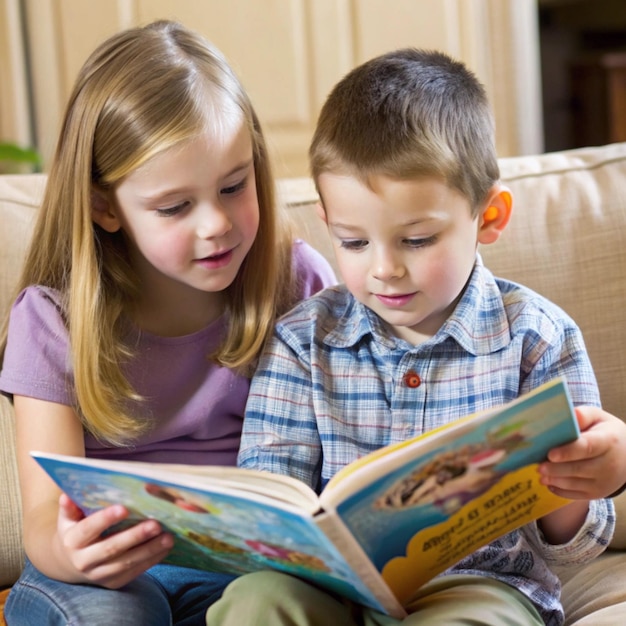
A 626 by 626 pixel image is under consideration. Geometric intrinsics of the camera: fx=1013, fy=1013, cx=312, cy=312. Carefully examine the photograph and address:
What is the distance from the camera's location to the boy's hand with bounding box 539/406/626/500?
0.92 metres

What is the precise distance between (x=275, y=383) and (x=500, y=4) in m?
2.35

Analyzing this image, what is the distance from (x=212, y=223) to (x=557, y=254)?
0.56 meters

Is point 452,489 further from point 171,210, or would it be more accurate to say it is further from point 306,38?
point 306,38

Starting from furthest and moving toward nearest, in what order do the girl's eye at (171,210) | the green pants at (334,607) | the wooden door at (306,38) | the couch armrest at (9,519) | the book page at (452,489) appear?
the wooden door at (306,38), the couch armrest at (9,519), the girl's eye at (171,210), the green pants at (334,607), the book page at (452,489)

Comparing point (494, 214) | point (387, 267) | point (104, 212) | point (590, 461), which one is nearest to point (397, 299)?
point (387, 267)

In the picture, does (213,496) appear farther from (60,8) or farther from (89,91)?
(60,8)

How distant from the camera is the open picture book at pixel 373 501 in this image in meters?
0.83

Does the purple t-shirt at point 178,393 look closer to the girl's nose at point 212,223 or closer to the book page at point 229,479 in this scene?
the girl's nose at point 212,223

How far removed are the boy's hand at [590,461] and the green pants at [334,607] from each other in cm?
15

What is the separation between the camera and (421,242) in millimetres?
1101

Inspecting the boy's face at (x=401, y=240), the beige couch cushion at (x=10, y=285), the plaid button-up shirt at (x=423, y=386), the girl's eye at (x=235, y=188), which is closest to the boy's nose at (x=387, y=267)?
the boy's face at (x=401, y=240)

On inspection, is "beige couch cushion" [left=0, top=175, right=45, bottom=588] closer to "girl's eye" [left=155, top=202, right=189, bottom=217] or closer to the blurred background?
"girl's eye" [left=155, top=202, right=189, bottom=217]

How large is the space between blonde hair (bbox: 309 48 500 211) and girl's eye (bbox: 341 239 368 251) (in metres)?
0.07

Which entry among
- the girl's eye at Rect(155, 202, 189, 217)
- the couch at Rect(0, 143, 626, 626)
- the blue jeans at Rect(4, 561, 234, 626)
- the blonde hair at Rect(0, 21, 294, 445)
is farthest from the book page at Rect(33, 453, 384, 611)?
the couch at Rect(0, 143, 626, 626)
